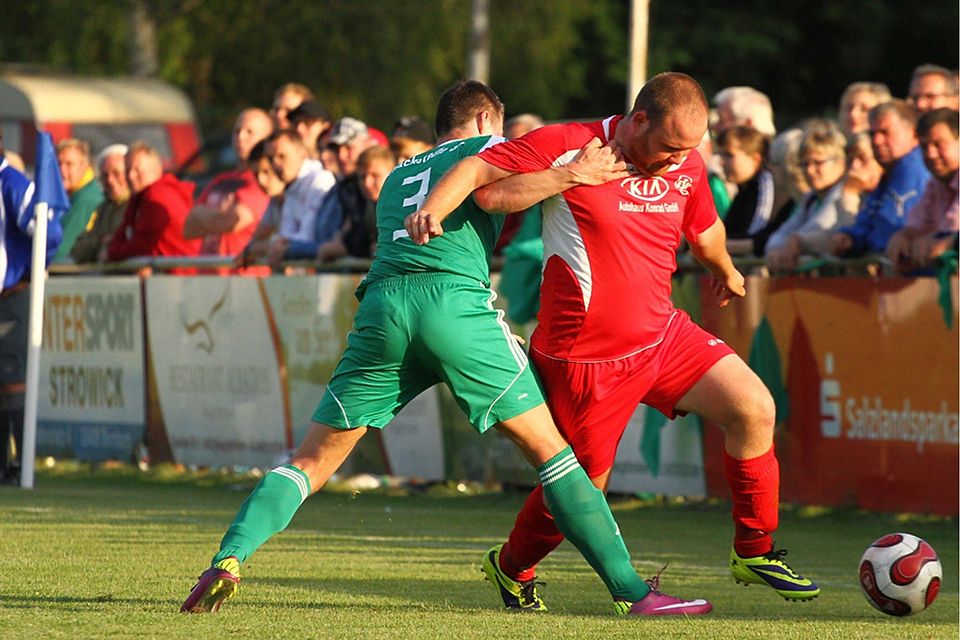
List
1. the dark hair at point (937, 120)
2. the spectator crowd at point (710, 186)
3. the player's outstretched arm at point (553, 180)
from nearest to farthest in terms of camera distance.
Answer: the player's outstretched arm at point (553, 180) → the dark hair at point (937, 120) → the spectator crowd at point (710, 186)

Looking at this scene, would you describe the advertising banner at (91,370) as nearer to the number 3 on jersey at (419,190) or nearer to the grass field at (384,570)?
the grass field at (384,570)

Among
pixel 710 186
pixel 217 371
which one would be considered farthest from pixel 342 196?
pixel 710 186

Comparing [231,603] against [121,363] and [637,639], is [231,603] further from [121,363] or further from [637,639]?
[121,363]

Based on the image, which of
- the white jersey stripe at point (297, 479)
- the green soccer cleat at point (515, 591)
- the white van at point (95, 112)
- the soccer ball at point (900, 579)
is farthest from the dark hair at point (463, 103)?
the white van at point (95, 112)

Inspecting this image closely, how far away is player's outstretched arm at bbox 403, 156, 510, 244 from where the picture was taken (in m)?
6.67

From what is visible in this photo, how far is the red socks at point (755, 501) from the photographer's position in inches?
299

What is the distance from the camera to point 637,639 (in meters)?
6.47

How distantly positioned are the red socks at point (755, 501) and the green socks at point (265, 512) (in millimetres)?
1752

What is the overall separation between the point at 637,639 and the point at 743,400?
4.16 ft

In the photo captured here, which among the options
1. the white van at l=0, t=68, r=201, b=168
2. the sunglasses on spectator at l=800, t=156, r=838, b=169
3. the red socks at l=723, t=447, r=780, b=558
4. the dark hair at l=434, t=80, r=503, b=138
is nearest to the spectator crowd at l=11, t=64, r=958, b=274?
the sunglasses on spectator at l=800, t=156, r=838, b=169

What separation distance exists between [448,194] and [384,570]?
238cm

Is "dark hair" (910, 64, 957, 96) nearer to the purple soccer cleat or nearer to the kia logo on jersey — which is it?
the kia logo on jersey

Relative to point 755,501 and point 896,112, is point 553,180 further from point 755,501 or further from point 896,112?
point 896,112

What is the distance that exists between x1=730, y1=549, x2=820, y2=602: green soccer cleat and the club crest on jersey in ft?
4.81
